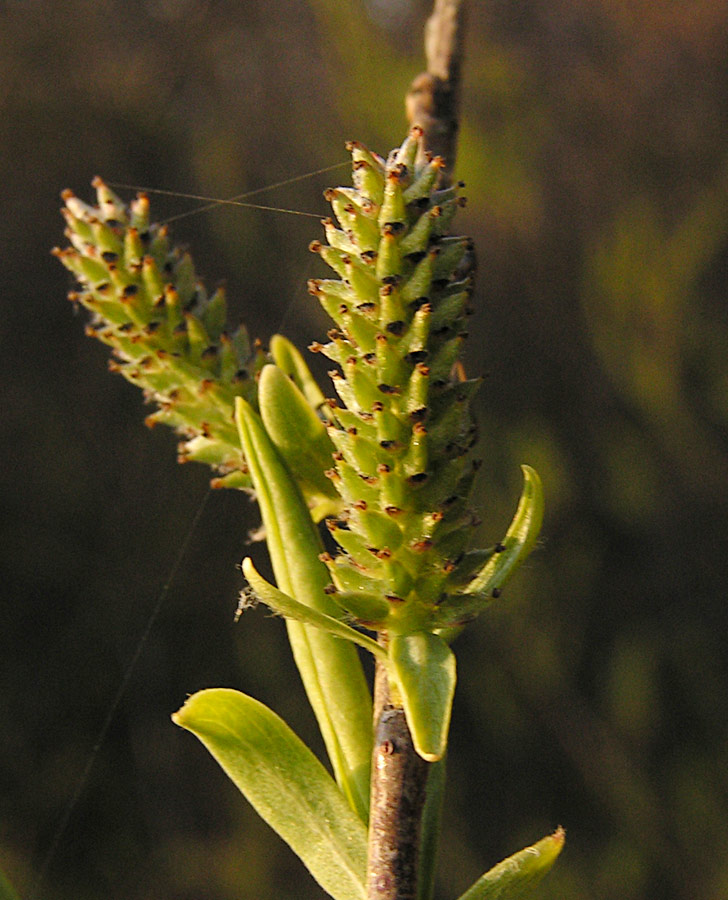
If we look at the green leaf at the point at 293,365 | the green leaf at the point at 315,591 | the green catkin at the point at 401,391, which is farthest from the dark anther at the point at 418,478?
the green leaf at the point at 293,365

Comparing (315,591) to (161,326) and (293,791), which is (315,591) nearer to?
(293,791)

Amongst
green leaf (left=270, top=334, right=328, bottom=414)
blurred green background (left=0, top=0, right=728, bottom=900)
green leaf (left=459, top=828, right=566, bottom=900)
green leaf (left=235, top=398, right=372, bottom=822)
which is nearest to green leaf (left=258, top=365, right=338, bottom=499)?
green leaf (left=235, top=398, right=372, bottom=822)

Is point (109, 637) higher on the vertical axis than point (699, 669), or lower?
higher

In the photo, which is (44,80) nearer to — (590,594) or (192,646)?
(192,646)

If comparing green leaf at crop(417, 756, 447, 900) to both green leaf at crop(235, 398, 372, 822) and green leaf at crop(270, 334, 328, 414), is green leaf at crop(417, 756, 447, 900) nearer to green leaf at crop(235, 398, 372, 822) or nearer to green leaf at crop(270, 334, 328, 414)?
green leaf at crop(235, 398, 372, 822)

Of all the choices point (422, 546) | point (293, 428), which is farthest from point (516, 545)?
point (293, 428)

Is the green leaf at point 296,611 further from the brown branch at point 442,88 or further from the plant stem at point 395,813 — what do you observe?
the brown branch at point 442,88

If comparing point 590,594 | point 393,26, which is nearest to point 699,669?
point 590,594
